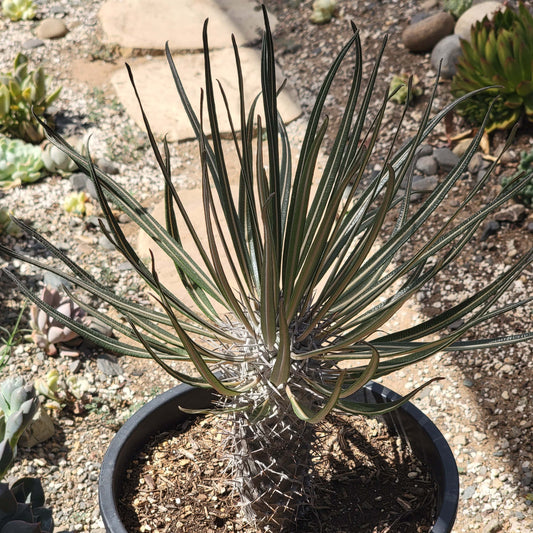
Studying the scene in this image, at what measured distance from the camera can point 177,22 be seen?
16.1 ft

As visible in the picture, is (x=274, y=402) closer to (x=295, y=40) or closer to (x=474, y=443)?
(x=474, y=443)

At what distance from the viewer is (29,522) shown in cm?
154

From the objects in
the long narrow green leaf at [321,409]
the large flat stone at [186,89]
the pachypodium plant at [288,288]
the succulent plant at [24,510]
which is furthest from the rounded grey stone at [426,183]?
the succulent plant at [24,510]

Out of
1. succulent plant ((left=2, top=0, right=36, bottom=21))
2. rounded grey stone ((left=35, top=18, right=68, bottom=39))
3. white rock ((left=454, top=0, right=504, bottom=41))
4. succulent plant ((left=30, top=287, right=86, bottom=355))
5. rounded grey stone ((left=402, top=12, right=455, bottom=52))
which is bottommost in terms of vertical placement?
succulent plant ((left=30, top=287, right=86, bottom=355))

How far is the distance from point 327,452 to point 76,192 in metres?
2.12

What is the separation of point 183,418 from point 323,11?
360cm

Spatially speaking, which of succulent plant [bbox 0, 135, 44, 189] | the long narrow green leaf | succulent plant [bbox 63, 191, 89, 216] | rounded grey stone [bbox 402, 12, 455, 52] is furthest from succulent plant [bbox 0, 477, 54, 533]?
rounded grey stone [bbox 402, 12, 455, 52]

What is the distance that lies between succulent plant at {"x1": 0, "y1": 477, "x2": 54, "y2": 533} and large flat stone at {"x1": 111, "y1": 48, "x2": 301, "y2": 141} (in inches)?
102

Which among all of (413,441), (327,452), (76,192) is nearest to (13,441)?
(327,452)

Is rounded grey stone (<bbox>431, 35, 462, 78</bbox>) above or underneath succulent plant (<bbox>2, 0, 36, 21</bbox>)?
above

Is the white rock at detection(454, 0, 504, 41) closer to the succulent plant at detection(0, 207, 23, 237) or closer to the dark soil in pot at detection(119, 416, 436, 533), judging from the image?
the succulent plant at detection(0, 207, 23, 237)

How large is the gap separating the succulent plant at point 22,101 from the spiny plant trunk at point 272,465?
2.64 m

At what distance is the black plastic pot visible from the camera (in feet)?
5.17

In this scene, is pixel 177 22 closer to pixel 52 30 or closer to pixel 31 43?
pixel 52 30
